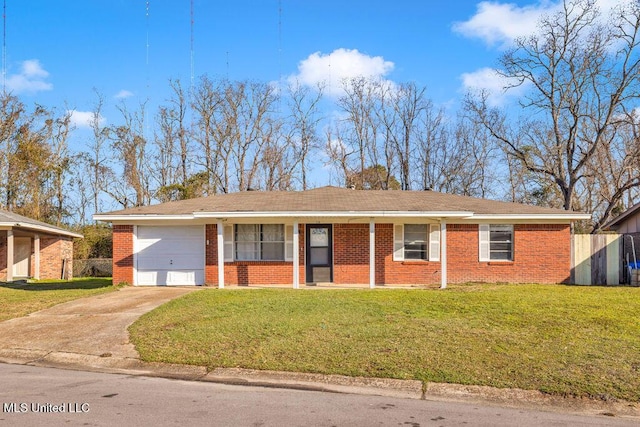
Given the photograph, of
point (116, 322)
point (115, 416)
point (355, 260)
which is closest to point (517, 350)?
point (115, 416)

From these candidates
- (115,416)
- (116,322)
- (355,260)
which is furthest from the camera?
(355,260)

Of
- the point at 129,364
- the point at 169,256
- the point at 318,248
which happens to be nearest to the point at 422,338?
the point at 129,364

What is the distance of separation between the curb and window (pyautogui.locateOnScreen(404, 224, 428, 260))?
11.3 meters

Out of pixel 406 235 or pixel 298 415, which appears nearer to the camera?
pixel 298 415

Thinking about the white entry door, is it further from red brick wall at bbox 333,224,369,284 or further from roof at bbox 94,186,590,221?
red brick wall at bbox 333,224,369,284

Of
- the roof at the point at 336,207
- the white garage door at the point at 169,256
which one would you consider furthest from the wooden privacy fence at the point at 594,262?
the white garage door at the point at 169,256

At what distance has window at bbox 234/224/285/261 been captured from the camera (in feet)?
57.8

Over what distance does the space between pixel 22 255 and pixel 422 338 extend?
82.0 feet

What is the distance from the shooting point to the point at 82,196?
131 feet

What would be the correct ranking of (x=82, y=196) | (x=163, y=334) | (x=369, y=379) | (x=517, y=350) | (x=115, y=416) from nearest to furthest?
(x=115, y=416) → (x=369, y=379) → (x=517, y=350) → (x=163, y=334) → (x=82, y=196)

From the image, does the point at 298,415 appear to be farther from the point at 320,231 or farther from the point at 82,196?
the point at 82,196

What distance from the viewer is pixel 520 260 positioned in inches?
704

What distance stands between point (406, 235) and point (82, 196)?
98.9 feet

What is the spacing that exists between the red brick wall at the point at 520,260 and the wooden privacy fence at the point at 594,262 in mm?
339
